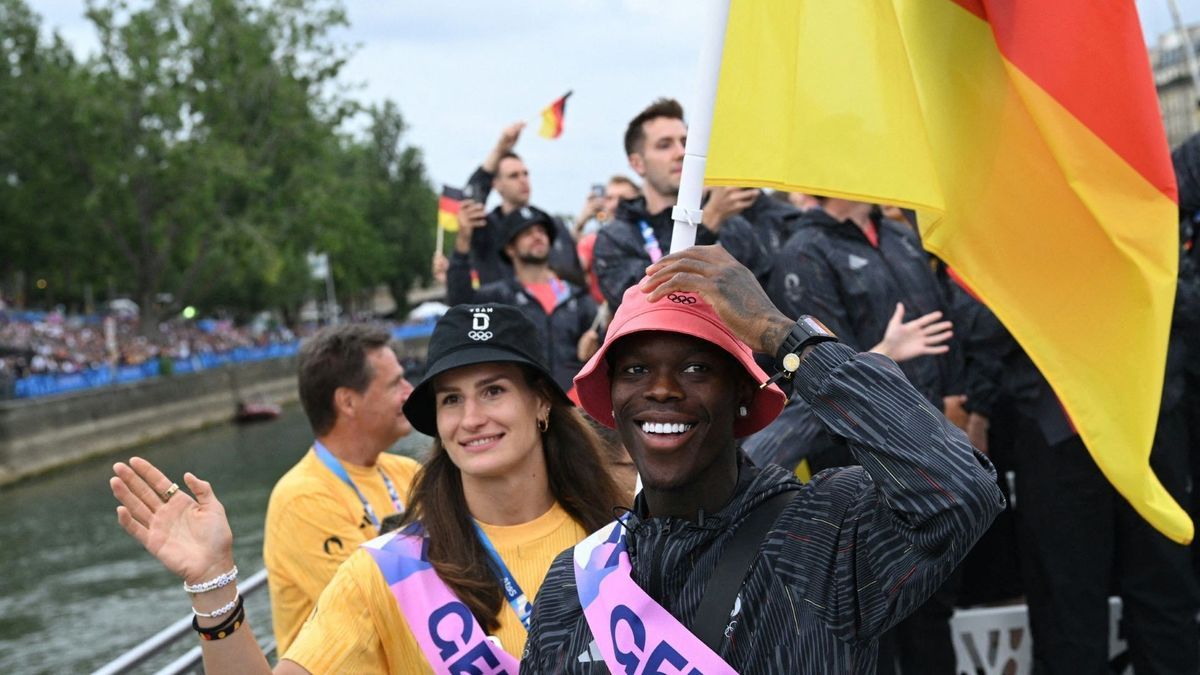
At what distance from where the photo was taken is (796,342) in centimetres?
225

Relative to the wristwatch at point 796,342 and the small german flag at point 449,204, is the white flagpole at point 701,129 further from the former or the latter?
the small german flag at point 449,204

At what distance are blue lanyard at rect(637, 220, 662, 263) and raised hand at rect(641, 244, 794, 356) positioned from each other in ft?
9.84

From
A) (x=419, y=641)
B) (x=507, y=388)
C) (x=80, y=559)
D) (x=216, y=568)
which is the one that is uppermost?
(x=507, y=388)

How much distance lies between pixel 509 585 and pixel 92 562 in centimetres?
2174

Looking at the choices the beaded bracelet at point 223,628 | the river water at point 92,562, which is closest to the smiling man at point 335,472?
the beaded bracelet at point 223,628

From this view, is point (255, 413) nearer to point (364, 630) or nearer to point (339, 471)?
point (339, 471)

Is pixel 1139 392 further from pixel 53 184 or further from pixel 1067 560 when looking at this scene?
pixel 53 184

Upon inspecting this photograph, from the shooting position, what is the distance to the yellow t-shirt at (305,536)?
4.58 metres

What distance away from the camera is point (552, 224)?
7695 mm

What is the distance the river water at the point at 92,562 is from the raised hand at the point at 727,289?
6449 millimetres

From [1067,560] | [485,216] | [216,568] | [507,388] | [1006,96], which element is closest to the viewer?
[216,568]

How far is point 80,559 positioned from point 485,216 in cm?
1863

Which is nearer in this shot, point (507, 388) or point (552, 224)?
point (507, 388)

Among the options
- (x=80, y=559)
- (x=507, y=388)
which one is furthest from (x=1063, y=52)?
(x=80, y=559)
